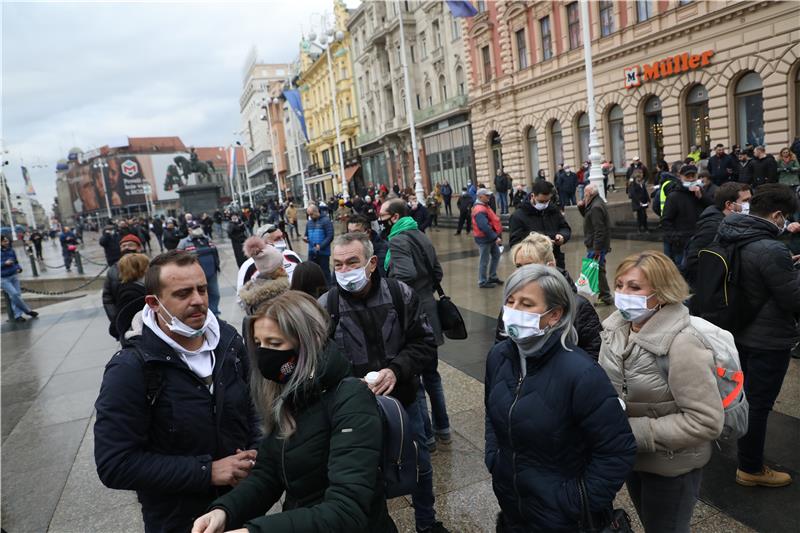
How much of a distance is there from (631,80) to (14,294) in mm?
23038

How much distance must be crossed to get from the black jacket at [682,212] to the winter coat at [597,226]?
2.63 ft

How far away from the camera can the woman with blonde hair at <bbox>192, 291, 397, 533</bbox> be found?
171 cm

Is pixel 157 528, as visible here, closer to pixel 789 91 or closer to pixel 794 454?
pixel 794 454

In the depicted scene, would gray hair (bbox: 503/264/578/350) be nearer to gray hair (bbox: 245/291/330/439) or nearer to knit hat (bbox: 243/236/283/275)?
gray hair (bbox: 245/291/330/439)

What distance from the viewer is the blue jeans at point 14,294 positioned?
41.0 feet

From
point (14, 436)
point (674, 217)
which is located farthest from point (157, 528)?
point (674, 217)

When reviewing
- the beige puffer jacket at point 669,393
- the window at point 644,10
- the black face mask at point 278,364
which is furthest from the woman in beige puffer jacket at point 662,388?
the window at point 644,10

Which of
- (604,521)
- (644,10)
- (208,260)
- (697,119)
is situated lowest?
(604,521)

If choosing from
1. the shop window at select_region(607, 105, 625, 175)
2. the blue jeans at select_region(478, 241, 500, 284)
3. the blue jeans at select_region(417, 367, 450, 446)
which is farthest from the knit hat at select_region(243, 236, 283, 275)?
the shop window at select_region(607, 105, 625, 175)

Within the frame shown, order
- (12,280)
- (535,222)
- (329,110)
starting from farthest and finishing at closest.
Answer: (329,110) → (12,280) → (535,222)

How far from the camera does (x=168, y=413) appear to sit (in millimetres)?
2246

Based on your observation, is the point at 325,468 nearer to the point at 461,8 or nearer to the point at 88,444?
the point at 88,444

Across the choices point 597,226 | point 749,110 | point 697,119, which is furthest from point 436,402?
point 697,119

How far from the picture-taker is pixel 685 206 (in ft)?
24.4
